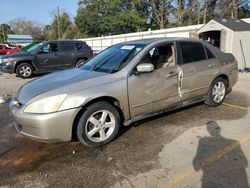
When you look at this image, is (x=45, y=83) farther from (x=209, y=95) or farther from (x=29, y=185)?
(x=209, y=95)

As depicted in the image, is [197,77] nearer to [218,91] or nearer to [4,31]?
[218,91]

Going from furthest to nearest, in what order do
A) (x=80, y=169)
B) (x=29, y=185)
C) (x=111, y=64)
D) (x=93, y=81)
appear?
1. (x=111, y=64)
2. (x=93, y=81)
3. (x=80, y=169)
4. (x=29, y=185)

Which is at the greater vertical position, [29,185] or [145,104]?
[145,104]

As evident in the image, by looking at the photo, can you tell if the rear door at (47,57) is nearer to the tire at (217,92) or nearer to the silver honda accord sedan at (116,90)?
the silver honda accord sedan at (116,90)

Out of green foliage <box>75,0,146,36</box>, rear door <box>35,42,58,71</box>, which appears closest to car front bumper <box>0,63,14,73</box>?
rear door <box>35,42,58,71</box>

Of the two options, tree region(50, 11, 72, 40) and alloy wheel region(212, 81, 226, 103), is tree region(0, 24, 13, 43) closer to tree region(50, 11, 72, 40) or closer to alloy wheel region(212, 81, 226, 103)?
tree region(50, 11, 72, 40)

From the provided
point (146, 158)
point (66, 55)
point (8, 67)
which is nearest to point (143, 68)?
point (146, 158)

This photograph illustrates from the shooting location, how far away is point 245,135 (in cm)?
424

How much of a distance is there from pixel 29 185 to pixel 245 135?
3.35 meters

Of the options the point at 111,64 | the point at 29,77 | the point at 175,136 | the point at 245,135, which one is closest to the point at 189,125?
the point at 175,136

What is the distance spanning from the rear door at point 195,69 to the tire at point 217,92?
0.72 ft

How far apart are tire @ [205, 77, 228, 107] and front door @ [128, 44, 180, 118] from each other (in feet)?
3.63

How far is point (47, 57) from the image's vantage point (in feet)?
38.4

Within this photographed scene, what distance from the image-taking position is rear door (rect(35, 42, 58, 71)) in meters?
11.6
